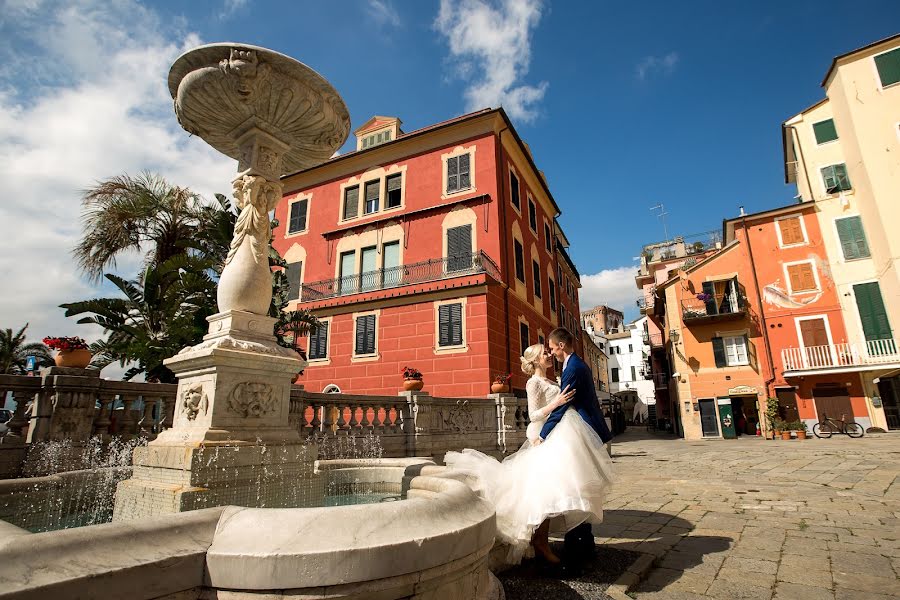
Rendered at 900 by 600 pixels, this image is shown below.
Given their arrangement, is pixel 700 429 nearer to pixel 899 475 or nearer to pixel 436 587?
pixel 899 475

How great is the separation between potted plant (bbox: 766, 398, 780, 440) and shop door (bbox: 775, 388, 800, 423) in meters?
0.54

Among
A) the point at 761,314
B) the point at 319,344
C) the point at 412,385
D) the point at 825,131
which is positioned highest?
the point at 825,131

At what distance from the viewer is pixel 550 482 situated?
3.02 metres

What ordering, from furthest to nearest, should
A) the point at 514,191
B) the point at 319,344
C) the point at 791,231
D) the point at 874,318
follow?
the point at 791,231 → the point at 514,191 → the point at 874,318 → the point at 319,344

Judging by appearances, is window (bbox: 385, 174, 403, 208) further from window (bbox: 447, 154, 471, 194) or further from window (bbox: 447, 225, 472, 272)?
window (bbox: 447, 225, 472, 272)

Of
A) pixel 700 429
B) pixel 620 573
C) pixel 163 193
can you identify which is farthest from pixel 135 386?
pixel 700 429

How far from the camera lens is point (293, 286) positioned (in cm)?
2106

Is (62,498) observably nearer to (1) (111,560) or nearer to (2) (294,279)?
(1) (111,560)

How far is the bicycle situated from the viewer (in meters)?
18.7

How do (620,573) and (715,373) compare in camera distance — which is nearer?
(620,573)

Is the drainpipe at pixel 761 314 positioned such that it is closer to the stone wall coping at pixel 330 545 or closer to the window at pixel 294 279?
the window at pixel 294 279

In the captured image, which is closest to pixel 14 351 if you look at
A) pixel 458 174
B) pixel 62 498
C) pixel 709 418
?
pixel 458 174

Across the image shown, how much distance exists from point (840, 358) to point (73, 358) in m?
26.9

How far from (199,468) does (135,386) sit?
14.0 feet
